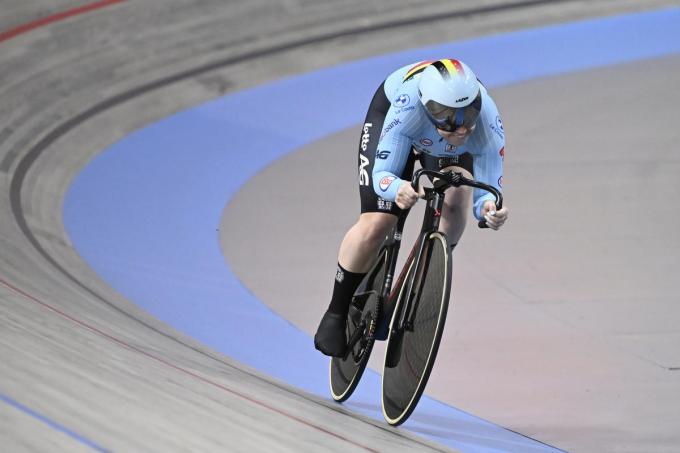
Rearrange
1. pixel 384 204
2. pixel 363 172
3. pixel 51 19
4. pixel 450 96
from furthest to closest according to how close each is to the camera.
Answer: pixel 51 19, pixel 363 172, pixel 384 204, pixel 450 96

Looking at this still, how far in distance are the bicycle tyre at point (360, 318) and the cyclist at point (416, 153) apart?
0.05 metres

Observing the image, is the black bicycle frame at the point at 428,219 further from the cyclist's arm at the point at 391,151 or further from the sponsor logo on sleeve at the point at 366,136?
the sponsor logo on sleeve at the point at 366,136

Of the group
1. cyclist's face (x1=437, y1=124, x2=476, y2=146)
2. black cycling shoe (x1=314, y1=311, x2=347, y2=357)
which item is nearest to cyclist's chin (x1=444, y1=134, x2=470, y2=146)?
cyclist's face (x1=437, y1=124, x2=476, y2=146)

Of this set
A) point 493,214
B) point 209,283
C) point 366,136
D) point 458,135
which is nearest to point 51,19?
point 209,283

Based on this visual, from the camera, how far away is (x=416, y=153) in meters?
3.87

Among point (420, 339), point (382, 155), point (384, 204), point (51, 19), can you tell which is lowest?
point (420, 339)

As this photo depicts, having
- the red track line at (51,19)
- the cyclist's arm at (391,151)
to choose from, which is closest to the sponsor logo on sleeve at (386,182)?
the cyclist's arm at (391,151)

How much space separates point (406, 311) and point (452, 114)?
2.19 feet

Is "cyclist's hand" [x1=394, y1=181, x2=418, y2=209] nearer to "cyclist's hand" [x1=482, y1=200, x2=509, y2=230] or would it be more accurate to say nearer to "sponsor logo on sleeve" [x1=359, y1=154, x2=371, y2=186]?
"cyclist's hand" [x1=482, y1=200, x2=509, y2=230]

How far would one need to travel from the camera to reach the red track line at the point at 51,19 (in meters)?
7.97

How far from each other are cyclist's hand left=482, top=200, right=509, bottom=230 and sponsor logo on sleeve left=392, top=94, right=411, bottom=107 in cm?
40

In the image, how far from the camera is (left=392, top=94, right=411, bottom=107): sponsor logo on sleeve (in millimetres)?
3610

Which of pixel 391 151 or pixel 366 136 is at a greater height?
pixel 366 136

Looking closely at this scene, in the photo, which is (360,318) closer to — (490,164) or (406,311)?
(406,311)
